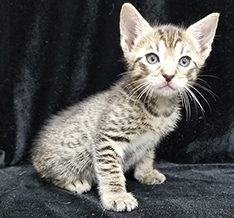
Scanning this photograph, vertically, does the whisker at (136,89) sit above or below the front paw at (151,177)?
above

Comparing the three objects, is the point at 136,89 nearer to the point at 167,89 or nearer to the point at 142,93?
the point at 142,93

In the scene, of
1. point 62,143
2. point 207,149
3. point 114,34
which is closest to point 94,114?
point 62,143

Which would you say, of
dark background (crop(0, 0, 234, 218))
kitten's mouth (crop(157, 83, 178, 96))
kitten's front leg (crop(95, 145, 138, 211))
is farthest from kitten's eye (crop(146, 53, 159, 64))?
dark background (crop(0, 0, 234, 218))

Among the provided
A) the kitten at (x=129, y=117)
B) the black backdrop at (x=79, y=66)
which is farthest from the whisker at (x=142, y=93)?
the black backdrop at (x=79, y=66)

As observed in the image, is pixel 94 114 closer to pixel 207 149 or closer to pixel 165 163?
pixel 165 163

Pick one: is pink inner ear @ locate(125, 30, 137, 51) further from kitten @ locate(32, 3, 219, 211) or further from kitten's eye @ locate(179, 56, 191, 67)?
kitten's eye @ locate(179, 56, 191, 67)

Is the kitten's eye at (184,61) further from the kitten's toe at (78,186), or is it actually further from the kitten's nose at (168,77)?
the kitten's toe at (78,186)

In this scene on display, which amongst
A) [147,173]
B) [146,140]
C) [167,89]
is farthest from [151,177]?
[167,89]
